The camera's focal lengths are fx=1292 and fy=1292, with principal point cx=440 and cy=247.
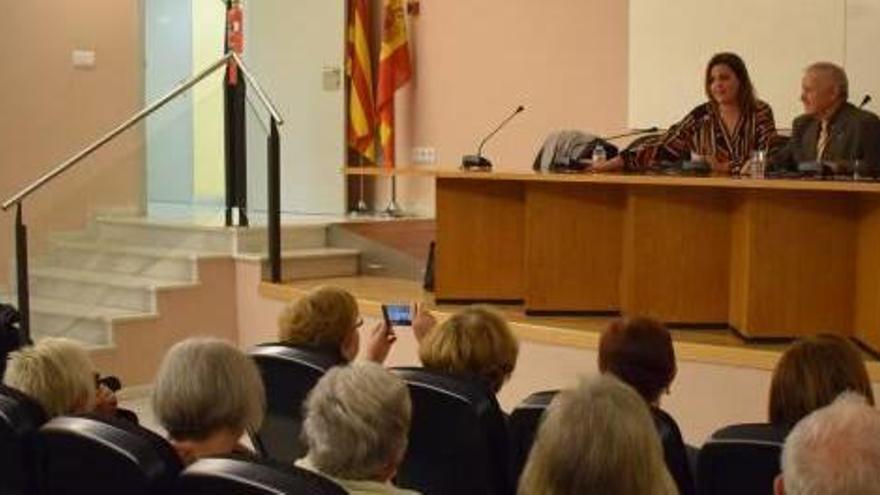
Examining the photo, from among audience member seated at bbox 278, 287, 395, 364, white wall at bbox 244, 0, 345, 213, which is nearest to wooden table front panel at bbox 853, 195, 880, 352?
audience member seated at bbox 278, 287, 395, 364

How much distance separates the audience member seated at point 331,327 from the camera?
3.77m

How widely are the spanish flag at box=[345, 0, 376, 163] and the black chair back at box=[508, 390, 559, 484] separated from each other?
6.32 metres

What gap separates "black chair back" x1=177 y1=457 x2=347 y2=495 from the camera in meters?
2.05

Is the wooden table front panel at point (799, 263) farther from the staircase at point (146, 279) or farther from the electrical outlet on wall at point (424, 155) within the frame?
the electrical outlet on wall at point (424, 155)

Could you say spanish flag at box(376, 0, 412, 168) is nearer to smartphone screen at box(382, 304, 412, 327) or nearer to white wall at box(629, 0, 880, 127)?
white wall at box(629, 0, 880, 127)

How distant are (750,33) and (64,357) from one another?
477 cm

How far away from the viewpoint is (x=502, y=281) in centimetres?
611

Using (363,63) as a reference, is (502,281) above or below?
below

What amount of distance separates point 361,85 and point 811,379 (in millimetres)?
6743

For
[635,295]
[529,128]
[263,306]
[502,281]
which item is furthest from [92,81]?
[635,295]

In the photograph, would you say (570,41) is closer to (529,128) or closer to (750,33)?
(529,128)

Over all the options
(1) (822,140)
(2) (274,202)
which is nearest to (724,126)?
(1) (822,140)

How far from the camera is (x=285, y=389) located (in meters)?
3.56

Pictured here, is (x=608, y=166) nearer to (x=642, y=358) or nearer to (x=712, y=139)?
(x=712, y=139)
